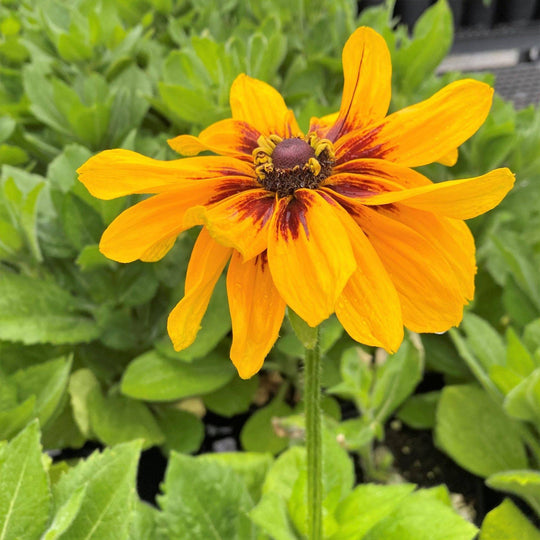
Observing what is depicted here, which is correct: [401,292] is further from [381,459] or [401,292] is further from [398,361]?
[381,459]

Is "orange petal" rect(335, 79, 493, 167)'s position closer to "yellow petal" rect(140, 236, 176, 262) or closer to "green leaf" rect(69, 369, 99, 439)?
"yellow petal" rect(140, 236, 176, 262)

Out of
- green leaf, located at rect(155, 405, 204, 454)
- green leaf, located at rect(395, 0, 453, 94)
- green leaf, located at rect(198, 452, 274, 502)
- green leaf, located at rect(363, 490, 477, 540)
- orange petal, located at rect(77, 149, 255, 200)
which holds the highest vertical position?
orange petal, located at rect(77, 149, 255, 200)

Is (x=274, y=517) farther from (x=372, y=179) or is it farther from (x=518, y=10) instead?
(x=518, y=10)

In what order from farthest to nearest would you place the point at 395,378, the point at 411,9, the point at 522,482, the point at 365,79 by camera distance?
the point at 411,9
the point at 395,378
the point at 522,482
the point at 365,79

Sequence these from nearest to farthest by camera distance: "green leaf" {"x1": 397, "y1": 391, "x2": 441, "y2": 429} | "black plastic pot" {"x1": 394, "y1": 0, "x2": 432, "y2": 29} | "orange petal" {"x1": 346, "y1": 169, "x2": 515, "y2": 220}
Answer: "orange petal" {"x1": 346, "y1": 169, "x2": 515, "y2": 220}, "green leaf" {"x1": 397, "y1": 391, "x2": 441, "y2": 429}, "black plastic pot" {"x1": 394, "y1": 0, "x2": 432, "y2": 29}

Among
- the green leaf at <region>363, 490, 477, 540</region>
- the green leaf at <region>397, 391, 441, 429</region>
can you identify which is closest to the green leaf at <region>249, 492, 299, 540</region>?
the green leaf at <region>363, 490, 477, 540</region>

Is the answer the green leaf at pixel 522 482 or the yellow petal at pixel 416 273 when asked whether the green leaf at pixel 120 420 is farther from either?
the yellow petal at pixel 416 273

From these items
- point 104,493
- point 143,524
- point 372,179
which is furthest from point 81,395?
point 372,179
